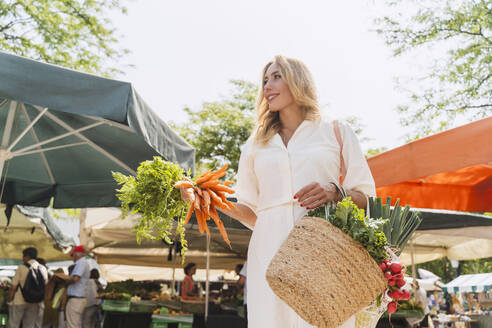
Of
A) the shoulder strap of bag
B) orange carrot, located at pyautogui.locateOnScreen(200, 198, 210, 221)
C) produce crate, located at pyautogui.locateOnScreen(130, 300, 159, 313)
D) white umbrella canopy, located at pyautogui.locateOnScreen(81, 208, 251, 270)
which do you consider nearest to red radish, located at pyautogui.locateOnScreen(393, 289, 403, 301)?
the shoulder strap of bag

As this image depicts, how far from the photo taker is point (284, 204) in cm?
202

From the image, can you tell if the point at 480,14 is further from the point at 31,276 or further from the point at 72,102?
the point at 31,276

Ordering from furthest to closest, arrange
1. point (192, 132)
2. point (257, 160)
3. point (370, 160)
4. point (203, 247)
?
point (192, 132) < point (203, 247) < point (370, 160) < point (257, 160)

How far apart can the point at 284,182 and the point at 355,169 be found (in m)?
0.33

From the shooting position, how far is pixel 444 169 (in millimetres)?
3975

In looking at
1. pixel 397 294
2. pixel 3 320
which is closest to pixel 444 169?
pixel 397 294

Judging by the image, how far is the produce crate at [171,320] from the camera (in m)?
8.66

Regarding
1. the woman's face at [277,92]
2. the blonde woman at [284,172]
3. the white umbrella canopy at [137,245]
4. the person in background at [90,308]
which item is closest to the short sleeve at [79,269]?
the person in background at [90,308]

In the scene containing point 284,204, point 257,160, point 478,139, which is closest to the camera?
point 284,204

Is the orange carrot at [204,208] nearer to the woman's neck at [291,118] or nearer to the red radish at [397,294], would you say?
the woman's neck at [291,118]

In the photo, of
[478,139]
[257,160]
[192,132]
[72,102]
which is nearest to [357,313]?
[257,160]

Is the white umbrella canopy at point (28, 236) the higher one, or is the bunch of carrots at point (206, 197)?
the white umbrella canopy at point (28, 236)

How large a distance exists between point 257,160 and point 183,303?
7.74 m

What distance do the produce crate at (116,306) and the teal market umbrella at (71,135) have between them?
9.28 feet
